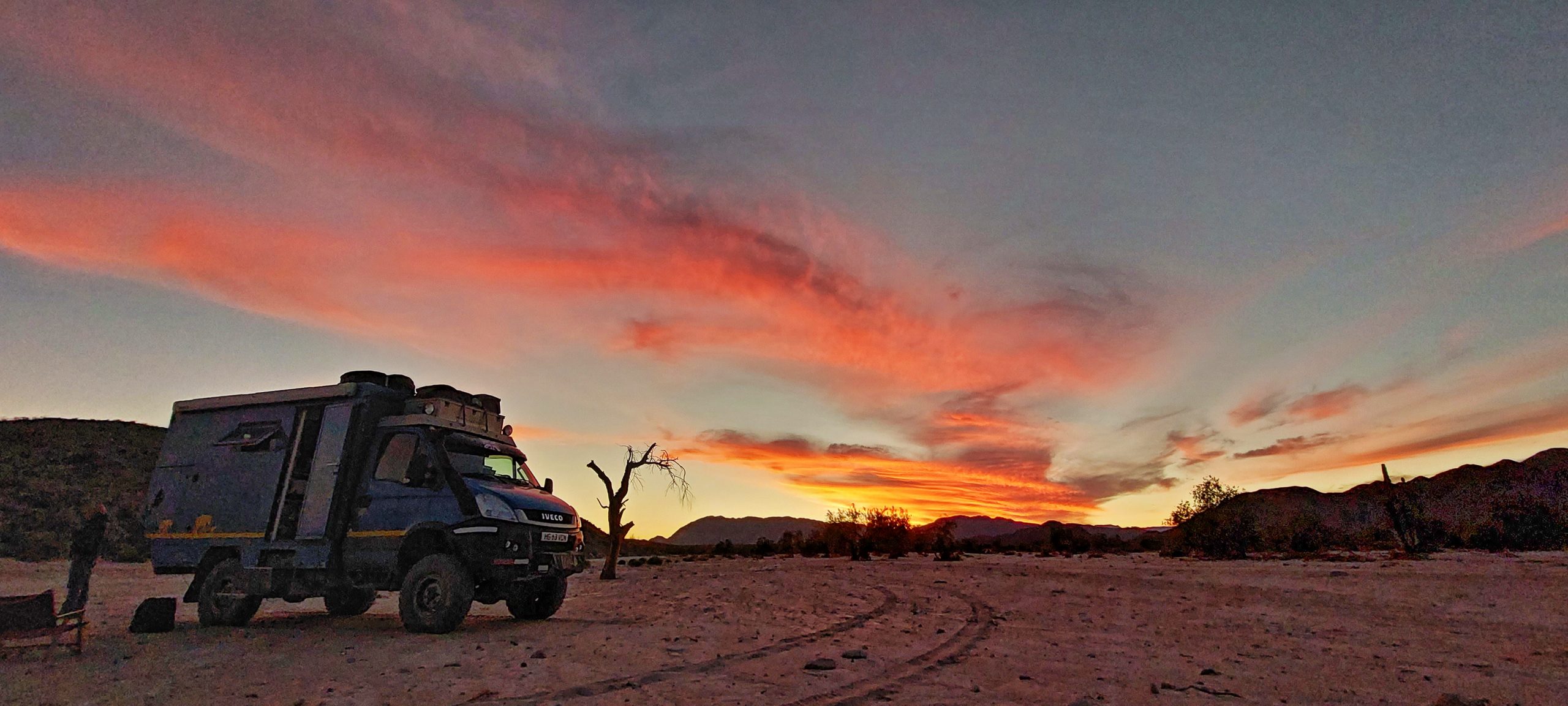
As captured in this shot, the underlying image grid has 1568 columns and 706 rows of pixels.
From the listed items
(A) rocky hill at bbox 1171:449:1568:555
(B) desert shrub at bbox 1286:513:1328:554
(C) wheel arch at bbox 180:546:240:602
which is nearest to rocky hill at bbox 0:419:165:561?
(C) wheel arch at bbox 180:546:240:602

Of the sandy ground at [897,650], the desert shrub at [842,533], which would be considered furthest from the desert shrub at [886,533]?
the sandy ground at [897,650]

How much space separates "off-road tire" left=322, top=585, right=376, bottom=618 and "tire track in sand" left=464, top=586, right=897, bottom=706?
8.94 metres

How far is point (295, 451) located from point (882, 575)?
59.0 feet

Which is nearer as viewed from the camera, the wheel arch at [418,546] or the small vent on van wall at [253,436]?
the wheel arch at [418,546]

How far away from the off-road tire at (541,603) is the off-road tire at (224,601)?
442 cm

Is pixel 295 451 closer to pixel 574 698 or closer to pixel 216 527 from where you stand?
pixel 216 527

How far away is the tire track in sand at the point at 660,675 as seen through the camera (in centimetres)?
696

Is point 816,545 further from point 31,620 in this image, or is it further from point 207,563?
point 31,620

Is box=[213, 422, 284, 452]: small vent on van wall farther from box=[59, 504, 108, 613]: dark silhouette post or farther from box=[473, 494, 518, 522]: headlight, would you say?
box=[473, 494, 518, 522]: headlight

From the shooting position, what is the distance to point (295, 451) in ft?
42.2

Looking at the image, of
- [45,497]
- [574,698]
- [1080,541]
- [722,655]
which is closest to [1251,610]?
[722,655]

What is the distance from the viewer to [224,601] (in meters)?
12.7

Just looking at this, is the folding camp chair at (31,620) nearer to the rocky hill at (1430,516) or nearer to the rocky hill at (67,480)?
the rocky hill at (67,480)

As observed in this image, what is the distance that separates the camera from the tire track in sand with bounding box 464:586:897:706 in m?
6.96
